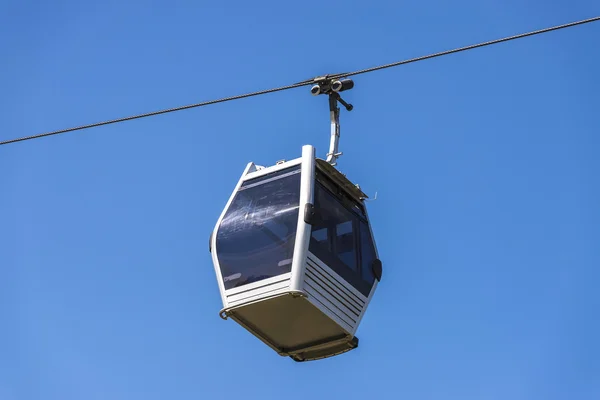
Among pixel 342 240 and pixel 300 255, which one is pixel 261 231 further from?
pixel 342 240

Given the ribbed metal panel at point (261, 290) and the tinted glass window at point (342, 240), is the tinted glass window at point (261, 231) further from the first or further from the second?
the tinted glass window at point (342, 240)

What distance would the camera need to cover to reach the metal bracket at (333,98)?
52.8ft

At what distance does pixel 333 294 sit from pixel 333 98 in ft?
8.41

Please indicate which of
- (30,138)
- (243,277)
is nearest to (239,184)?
(243,277)

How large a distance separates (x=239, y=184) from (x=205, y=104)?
165 centimetres

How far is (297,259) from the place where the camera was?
15172mm

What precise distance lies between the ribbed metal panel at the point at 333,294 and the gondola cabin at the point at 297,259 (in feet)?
0.04

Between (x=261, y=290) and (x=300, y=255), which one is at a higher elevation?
(x=300, y=255)

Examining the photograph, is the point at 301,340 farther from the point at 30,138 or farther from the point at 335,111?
the point at 30,138

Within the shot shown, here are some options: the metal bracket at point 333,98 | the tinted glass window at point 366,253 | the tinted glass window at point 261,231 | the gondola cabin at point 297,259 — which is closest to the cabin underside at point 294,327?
the gondola cabin at point 297,259

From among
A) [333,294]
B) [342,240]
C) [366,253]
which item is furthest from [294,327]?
[366,253]

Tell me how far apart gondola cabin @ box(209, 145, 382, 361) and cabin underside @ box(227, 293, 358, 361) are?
1 cm

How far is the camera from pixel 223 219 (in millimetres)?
16375

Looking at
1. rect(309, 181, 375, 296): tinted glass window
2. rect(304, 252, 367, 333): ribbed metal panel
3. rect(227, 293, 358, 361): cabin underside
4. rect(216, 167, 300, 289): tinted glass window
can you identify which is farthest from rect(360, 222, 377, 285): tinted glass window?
rect(216, 167, 300, 289): tinted glass window
